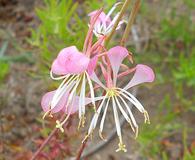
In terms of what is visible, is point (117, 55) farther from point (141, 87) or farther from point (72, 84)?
point (141, 87)

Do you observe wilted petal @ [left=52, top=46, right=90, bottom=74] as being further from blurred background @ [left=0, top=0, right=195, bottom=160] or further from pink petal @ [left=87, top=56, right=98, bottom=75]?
blurred background @ [left=0, top=0, right=195, bottom=160]

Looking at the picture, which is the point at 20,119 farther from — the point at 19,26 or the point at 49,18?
the point at 49,18

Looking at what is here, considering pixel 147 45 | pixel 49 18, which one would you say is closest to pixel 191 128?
pixel 147 45

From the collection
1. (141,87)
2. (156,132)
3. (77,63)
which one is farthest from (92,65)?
(141,87)

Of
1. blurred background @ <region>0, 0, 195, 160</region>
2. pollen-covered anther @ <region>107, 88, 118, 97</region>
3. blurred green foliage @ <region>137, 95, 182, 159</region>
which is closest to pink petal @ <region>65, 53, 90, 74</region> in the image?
pollen-covered anther @ <region>107, 88, 118, 97</region>

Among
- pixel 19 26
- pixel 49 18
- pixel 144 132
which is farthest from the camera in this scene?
pixel 19 26

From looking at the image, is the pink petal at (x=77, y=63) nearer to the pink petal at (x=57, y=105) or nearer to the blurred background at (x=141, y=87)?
the pink petal at (x=57, y=105)
